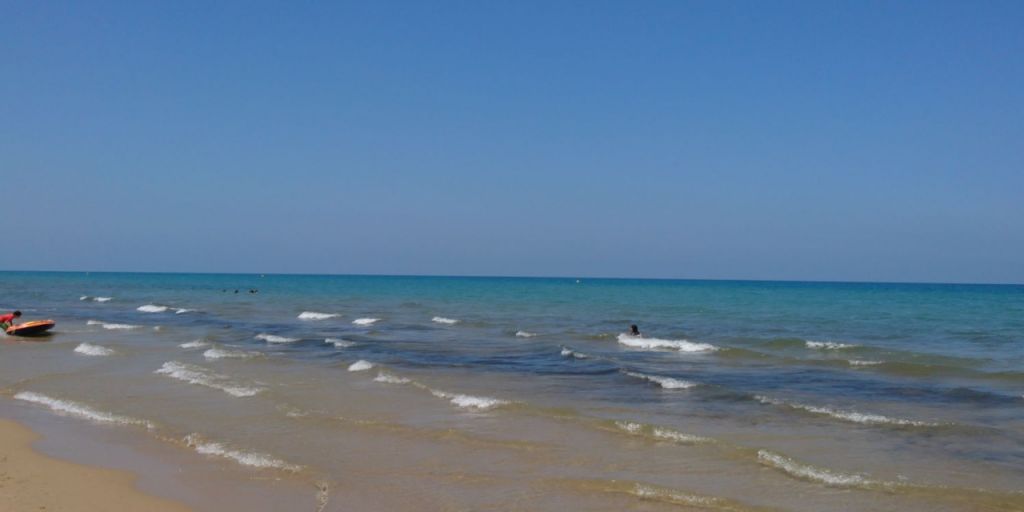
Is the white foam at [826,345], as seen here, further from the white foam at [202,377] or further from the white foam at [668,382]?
the white foam at [202,377]

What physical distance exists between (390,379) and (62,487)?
33.2 feet

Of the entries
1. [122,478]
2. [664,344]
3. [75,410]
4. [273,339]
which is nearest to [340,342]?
[273,339]

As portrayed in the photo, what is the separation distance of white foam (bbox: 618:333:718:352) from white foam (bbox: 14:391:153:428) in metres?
18.7

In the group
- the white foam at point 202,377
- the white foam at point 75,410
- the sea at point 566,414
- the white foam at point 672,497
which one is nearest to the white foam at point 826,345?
the sea at point 566,414

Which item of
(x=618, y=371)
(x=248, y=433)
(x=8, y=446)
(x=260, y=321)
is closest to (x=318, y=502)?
(x=248, y=433)

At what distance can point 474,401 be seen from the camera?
16.1m

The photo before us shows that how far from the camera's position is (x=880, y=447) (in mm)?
12414

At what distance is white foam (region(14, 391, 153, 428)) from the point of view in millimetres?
14144

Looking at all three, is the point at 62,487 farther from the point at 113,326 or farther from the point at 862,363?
the point at 113,326

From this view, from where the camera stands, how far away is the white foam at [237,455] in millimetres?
11047

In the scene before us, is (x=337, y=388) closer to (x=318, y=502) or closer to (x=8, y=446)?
(x=8, y=446)

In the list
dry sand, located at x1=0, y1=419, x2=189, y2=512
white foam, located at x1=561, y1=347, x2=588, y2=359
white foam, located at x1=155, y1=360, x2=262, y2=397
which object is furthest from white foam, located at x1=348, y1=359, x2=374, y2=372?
dry sand, located at x1=0, y1=419, x2=189, y2=512

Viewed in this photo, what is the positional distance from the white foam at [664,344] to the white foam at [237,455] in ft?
61.6

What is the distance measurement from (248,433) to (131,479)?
288 centimetres
